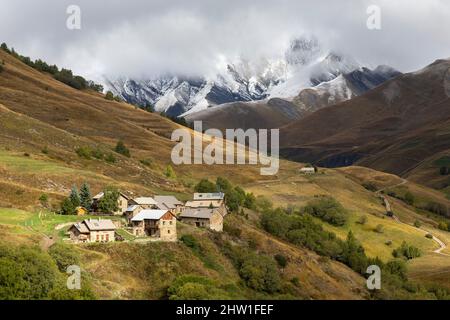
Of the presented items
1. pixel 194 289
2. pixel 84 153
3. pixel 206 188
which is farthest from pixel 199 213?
pixel 84 153

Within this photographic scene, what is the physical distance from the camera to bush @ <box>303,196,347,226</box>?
151m

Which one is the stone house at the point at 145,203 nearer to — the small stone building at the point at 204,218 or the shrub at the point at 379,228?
the small stone building at the point at 204,218

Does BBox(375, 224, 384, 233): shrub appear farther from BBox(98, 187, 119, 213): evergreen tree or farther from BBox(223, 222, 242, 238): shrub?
BBox(98, 187, 119, 213): evergreen tree

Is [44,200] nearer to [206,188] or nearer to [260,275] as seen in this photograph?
[260,275]

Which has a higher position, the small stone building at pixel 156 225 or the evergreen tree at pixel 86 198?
the evergreen tree at pixel 86 198

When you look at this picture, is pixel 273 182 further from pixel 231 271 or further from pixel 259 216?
pixel 231 271

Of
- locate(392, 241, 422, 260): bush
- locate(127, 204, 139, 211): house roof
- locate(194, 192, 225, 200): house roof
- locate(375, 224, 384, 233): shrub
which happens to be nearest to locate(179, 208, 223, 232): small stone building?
locate(194, 192, 225, 200): house roof

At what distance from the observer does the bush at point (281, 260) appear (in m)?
96.1

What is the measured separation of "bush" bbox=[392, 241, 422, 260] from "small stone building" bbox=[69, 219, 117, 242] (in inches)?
3362

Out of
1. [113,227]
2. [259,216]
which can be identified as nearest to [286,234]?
[259,216]

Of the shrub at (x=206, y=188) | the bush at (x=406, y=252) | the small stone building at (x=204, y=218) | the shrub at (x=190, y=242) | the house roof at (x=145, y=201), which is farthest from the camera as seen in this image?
the bush at (x=406, y=252)

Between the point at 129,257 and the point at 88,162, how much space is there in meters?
70.1

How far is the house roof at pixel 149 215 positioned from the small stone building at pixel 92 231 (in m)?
7.45

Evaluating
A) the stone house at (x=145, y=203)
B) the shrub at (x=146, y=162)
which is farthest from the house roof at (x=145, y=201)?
the shrub at (x=146, y=162)
